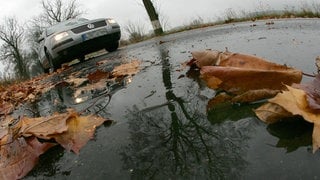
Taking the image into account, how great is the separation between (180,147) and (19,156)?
2.66ft

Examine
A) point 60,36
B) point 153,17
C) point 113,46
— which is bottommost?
point 113,46

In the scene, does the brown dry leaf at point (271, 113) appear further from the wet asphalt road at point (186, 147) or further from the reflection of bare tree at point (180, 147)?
the reflection of bare tree at point (180, 147)

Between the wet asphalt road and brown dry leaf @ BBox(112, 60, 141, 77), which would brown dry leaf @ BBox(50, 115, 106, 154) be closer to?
the wet asphalt road

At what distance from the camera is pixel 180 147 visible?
72.2 inches

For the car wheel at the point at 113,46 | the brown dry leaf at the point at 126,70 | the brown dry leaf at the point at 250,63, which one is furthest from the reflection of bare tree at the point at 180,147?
the car wheel at the point at 113,46

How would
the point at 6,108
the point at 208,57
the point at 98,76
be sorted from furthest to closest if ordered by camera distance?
the point at 98,76 < the point at 6,108 < the point at 208,57

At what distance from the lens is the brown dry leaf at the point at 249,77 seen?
2.08 metres

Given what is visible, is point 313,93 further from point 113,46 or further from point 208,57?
point 113,46

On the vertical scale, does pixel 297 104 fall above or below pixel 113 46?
above

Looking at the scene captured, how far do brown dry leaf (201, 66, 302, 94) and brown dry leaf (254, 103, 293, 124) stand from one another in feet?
0.94

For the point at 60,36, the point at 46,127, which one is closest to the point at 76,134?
the point at 46,127

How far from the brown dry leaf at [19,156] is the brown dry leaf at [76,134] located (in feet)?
0.37

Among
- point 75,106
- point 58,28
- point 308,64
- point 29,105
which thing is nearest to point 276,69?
point 308,64

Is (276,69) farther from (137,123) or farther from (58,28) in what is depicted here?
(58,28)
